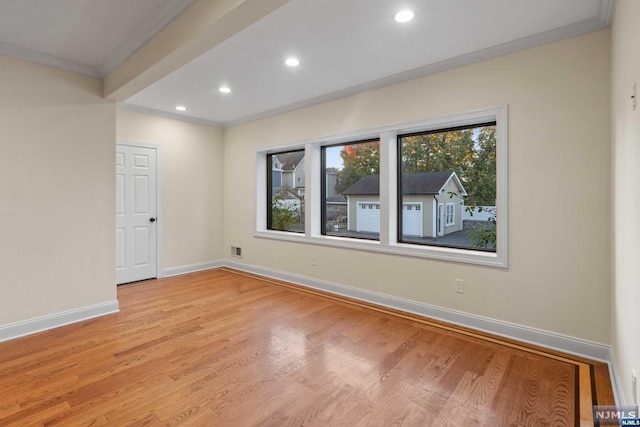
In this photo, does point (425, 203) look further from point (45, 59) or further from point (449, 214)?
Answer: point (45, 59)

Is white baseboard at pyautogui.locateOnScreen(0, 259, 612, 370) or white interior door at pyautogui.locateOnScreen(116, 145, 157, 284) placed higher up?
white interior door at pyautogui.locateOnScreen(116, 145, 157, 284)

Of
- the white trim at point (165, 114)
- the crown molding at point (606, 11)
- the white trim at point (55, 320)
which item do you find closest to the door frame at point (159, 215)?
the white trim at point (165, 114)

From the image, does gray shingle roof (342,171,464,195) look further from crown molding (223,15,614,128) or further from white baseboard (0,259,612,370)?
white baseboard (0,259,612,370)

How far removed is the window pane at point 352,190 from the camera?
414cm

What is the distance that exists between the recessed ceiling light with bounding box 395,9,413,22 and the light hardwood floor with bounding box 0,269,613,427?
8.58ft

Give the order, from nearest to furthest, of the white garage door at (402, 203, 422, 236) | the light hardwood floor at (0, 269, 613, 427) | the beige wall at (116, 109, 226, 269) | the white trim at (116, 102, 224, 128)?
the light hardwood floor at (0, 269, 613, 427), the white garage door at (402, 203, 422, 236), the white trim at (116, 102, 224, 128), the beige wall at (116, 109, 226, 269)

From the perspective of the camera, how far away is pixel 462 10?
2332 mm

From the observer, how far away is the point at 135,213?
15.9 feet

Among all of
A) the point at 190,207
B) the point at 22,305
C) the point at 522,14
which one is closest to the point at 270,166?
the point at 190,207

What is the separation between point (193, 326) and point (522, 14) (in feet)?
12.7

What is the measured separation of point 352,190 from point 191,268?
122 inches

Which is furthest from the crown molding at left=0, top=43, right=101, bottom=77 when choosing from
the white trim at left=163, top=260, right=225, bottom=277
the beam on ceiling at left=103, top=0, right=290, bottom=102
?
the white trim at left=163, top=260, right=225, bottom=277

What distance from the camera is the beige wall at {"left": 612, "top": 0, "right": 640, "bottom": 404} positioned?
1.53 m

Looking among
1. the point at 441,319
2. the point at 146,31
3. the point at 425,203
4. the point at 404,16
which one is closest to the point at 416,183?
the point at 425,203
